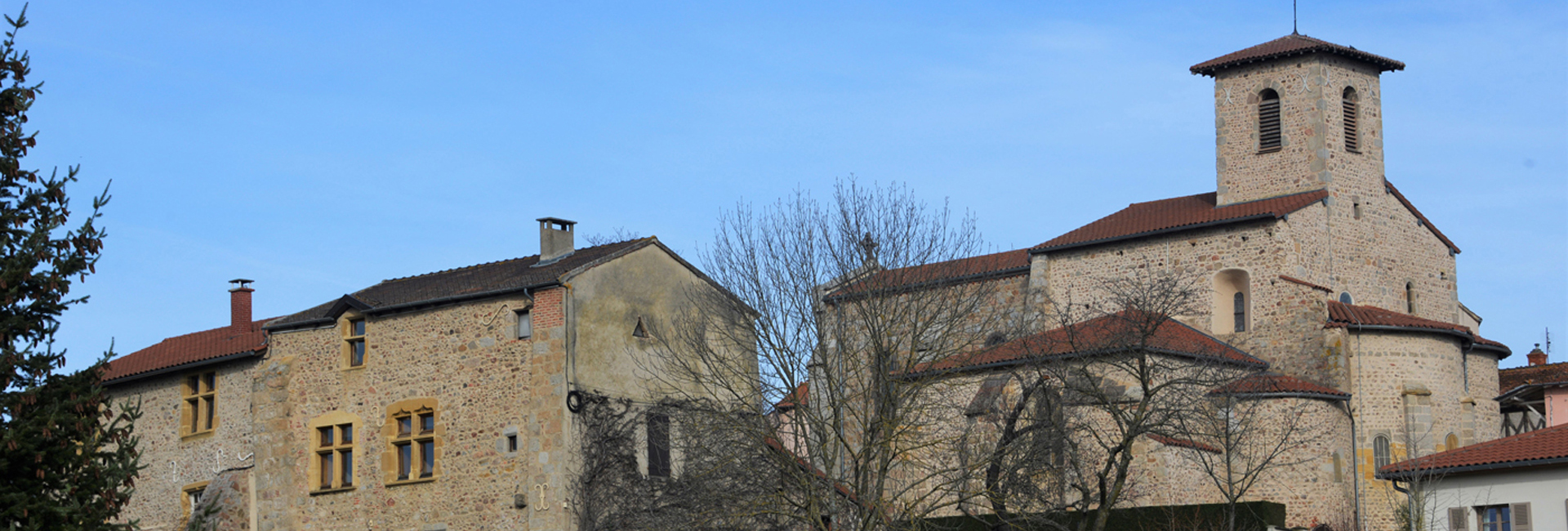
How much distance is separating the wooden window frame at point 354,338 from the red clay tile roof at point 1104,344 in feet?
36.9

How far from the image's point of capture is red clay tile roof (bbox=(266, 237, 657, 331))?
32312 millimetres

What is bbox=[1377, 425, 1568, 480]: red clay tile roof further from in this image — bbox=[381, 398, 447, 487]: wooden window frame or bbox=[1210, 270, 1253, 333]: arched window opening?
bbox=[381, 398, 447, 487]: wooden window frame

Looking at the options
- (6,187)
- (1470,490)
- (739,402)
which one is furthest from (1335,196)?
(6,187)

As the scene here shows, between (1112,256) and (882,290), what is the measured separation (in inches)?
500

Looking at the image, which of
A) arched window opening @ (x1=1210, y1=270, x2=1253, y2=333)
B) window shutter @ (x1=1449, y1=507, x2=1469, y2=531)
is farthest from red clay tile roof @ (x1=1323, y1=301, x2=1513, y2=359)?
window shutter @ (x1=1449, y1=507, x2=1469, y2=531)

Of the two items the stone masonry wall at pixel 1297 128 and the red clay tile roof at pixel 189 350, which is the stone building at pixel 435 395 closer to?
the red clay tile roof at pixel 189 350

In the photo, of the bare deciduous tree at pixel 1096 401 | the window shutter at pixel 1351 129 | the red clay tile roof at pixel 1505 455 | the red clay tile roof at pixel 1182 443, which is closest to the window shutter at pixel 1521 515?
the red clay tile roof at pixel 1505 455

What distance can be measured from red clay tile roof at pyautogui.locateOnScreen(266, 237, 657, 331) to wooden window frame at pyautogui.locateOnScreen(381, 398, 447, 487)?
6.73 ft

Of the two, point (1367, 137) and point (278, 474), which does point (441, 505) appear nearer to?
point (278, 474)

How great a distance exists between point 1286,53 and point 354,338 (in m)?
22.8

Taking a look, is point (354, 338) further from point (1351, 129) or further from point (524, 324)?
point (1351, 129)

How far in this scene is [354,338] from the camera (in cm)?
3391

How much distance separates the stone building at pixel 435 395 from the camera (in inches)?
1237

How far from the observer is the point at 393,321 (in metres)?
33.4
